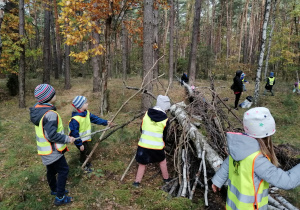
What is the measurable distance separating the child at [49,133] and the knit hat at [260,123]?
260 cm

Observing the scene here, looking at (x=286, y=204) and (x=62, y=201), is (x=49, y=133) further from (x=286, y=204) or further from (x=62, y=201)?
(x=286, y=204)

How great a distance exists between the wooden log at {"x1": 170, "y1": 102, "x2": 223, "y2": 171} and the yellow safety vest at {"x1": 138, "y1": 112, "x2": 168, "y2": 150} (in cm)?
76

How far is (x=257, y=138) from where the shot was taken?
2.04 metres

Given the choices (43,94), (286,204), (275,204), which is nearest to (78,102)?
(43,94)

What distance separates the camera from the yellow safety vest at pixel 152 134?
Answer: 3883mm

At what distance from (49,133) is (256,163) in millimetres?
2713

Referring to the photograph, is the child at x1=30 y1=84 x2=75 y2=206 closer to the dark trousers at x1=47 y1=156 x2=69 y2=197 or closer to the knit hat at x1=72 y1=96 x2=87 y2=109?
the dark trousers at x1=47 y1=156 x2=69 y2=197

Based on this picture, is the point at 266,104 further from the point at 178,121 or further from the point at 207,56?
the point at 207,56

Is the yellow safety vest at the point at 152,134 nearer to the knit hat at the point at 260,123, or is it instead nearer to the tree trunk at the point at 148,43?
the knit hat at the point at 260,123

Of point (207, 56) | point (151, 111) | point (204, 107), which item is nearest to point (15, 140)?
point (151, 111)

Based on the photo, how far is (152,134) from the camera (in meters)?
3.89

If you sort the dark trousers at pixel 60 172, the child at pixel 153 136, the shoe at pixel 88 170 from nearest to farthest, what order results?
the dark trousers at pixel 60 172, the child at pixel 153 136, the shoe at pixel 88 170

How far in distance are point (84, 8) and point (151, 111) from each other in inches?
221

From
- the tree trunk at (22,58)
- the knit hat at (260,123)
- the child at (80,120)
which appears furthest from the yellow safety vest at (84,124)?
the tree trunk at (22,58)
